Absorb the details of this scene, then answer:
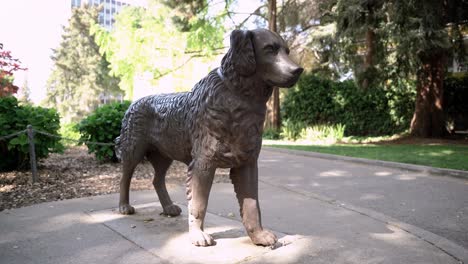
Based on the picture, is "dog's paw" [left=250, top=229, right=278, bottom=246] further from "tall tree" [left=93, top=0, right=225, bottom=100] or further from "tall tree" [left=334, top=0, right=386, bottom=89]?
"tall tree" [left=93, top=0, right=225, bottom=100]

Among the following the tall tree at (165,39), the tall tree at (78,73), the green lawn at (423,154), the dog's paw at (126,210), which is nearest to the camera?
the dog's paw at (126,210)

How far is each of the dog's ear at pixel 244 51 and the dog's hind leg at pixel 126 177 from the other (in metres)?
1.93

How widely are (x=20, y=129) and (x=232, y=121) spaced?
613 cm

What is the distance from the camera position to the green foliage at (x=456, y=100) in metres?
16.2

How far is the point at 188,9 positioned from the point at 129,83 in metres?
6.97

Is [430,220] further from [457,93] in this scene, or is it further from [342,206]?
[457,93]

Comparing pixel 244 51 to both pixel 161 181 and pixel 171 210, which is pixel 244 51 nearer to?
pixel 161 181

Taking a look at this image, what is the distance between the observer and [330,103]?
722 inches

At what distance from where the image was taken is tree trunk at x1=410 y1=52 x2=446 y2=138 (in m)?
15.0

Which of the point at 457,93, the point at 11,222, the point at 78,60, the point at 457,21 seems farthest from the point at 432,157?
the point at 78,60

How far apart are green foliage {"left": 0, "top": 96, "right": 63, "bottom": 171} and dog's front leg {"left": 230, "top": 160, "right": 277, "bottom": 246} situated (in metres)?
5.46

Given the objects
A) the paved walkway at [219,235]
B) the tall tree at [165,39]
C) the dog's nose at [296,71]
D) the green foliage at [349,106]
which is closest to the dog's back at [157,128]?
the paved walkway at [219,235]

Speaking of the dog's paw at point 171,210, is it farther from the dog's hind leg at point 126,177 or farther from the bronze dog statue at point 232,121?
the bronze dog statue at point 232,121

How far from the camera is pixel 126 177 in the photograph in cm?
447
